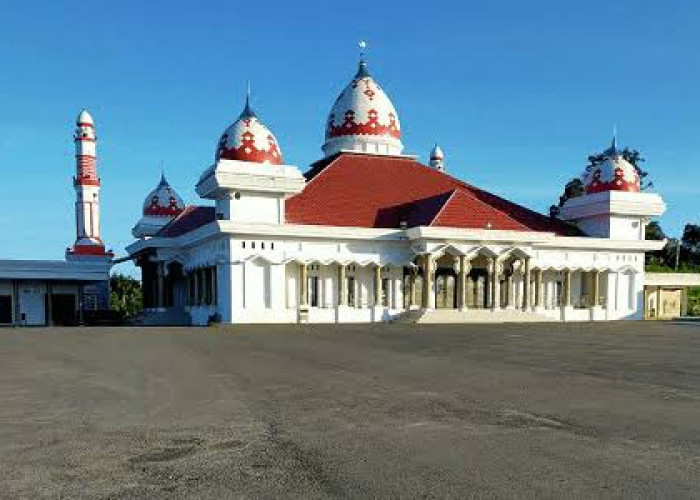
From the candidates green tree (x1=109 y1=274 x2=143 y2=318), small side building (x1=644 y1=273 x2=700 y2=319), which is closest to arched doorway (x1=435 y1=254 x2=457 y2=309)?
small side building (x1=644 y1=273 x2=700 y2=319)

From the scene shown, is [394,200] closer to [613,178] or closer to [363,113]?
[363,113]

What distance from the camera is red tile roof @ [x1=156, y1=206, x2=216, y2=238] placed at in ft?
127

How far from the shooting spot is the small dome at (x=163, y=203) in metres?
46.2

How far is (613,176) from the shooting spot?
40.5 m

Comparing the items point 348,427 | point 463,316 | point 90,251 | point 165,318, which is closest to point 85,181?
point 90,251

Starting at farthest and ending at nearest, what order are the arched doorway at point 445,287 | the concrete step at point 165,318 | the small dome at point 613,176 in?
the small dome at point 613,176, the concrete step at point 165,318, the arched doorway at point 445,287

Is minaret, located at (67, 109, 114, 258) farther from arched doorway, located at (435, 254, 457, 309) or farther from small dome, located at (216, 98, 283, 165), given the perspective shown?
arched doorway, located at (435, 254, 457, 309)

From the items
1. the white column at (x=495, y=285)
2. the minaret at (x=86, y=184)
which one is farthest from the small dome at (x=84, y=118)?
the white column at (x=495, y=285)

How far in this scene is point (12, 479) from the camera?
494 cm

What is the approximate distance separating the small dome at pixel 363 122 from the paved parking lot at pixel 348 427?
1110 inches

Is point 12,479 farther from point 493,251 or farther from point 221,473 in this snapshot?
point 493,251

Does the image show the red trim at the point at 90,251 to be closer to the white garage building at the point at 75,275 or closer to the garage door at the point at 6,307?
the white garage building at the point at 75,275

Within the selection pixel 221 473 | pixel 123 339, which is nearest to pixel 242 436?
pixel 221 473

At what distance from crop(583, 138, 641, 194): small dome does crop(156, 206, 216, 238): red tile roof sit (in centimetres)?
2394
